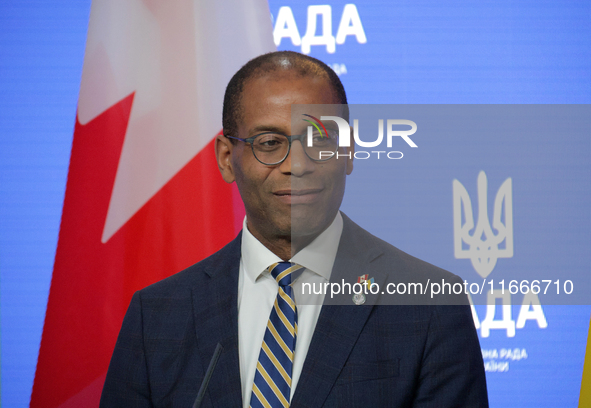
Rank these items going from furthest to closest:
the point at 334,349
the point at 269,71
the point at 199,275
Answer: the point at 199,275, the point at 269,71, the point at 334,349

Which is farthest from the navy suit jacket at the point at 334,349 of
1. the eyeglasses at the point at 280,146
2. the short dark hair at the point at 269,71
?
the short dark hair at the point at 269,71

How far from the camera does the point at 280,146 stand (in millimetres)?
1253

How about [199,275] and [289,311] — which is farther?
[199,275]

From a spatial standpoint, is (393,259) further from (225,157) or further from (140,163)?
(140,163)

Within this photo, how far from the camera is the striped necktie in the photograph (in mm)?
1170

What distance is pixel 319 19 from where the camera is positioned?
2.14 meters

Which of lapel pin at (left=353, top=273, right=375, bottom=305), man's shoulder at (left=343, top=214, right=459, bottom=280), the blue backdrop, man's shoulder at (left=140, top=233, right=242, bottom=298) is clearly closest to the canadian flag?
the blue backdrop

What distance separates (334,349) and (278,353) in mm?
139

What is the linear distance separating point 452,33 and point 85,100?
64.0 inches

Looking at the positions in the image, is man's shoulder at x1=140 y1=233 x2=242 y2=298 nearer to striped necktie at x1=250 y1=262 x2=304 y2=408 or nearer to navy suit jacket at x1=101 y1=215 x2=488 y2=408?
navy suit jacket at x1=101 y1=215 x2=488 y2=408

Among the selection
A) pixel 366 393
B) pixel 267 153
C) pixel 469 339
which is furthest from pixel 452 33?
pixel 366 393

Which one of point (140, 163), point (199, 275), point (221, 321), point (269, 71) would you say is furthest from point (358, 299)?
point (140, 163)

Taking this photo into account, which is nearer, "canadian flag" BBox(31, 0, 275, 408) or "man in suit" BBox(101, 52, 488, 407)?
"man in suit" BBox(101, 52, 488, 407)

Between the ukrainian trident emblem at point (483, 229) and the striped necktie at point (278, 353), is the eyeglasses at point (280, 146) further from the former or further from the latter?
the ukrainian trident emblem at point (483, 229)
